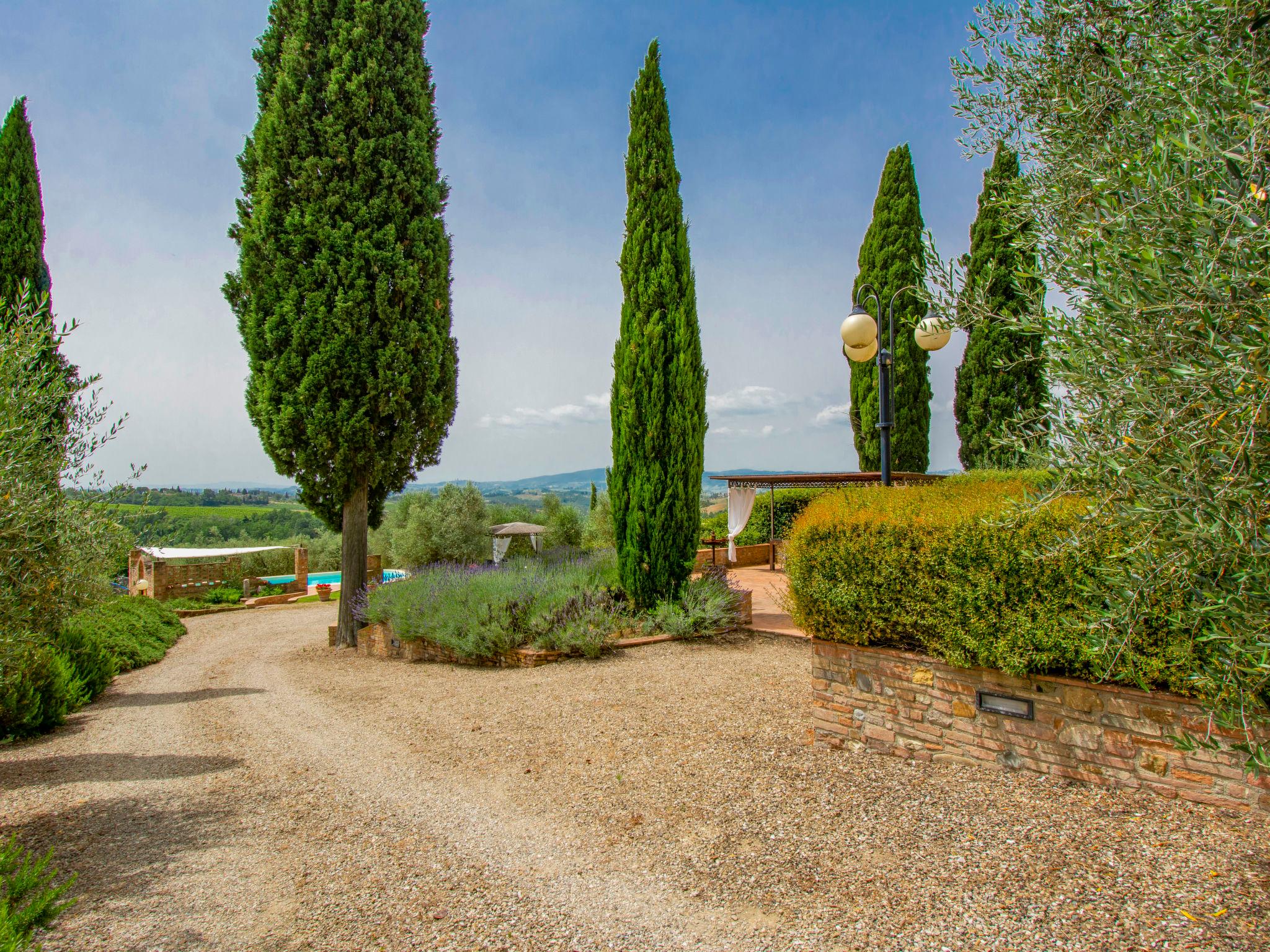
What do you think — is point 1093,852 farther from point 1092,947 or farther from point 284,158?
point 284,158

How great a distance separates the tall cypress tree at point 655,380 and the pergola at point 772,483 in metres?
3.22

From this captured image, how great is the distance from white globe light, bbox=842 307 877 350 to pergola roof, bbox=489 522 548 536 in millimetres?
15467

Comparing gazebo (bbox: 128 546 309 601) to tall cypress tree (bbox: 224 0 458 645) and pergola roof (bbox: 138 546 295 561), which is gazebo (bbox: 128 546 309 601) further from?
tall cypress tree (bbox: 224 0 458 645)

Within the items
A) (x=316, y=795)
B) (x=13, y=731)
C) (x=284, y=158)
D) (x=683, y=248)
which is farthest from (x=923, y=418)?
(x=13, y=731)

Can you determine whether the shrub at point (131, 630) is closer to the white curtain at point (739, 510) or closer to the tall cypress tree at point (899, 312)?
the white curtain at point (739, 510)

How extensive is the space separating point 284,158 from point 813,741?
34.7 feet

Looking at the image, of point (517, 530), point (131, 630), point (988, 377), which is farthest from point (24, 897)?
point (517, 530)

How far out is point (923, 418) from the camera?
16.0 meters

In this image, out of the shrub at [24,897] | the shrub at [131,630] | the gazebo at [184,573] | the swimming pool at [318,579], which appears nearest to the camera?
the shrub at [24,897]

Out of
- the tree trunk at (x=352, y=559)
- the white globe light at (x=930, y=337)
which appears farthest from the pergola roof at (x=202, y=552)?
the white globe light at (x=930, y=337)

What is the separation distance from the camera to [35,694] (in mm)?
5762

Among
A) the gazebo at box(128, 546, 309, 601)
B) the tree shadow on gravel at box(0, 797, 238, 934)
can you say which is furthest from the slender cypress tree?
the tree shadow on gravel at box(0, 797, 238, 934)

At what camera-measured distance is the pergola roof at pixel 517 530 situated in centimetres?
2061

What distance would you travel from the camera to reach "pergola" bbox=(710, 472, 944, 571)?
40.3 feet
